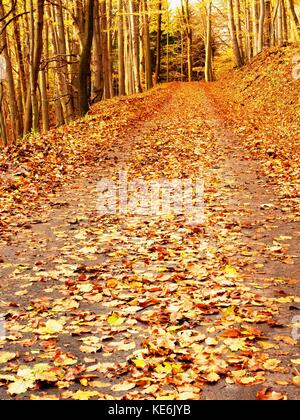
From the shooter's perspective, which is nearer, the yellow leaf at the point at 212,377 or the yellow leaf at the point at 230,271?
the yellow leaf at the point at 212,377

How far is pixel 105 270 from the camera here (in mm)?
5895

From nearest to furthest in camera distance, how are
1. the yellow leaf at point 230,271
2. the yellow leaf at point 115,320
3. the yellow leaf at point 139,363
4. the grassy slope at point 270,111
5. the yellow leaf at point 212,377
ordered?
1. the yellow leaf at point 212,377
2. the yellow leaf at point 139,363
3. the yellow leaf at point 115,320
4. the yellow leaf at point 230,271
5. the grassy slope at point 270,111

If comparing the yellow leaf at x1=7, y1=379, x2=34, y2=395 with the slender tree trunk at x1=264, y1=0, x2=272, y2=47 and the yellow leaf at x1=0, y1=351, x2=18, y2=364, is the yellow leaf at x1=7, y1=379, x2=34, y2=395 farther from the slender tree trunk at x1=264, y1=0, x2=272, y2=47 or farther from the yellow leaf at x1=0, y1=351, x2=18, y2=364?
the slender tree trunk at x1=264, y1=0, x2=272, y2=47

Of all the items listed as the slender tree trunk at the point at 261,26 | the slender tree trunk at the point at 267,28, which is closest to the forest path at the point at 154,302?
the slender tree trunk at the point at 261,26

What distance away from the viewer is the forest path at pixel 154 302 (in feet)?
12.2

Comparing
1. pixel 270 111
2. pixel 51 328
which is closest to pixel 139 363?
pixel 51 328

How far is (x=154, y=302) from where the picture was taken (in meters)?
4.98

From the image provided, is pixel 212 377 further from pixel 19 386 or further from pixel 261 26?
pixel 261 26

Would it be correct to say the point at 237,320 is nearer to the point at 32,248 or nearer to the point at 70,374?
the point at 70,374

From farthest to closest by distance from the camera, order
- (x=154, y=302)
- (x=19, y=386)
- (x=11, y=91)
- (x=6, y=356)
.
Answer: (x=11, y=91)
(x=154, y=302)
(x=6, y=356)
(x=19, y=386)

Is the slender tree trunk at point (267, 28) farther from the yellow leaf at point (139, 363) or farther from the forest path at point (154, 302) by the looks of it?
the yellow leaf at point (139, 363)

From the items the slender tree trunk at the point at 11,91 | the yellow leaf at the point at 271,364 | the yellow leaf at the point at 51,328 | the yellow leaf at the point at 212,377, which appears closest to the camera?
the yellow leaf at the point at 212,377
